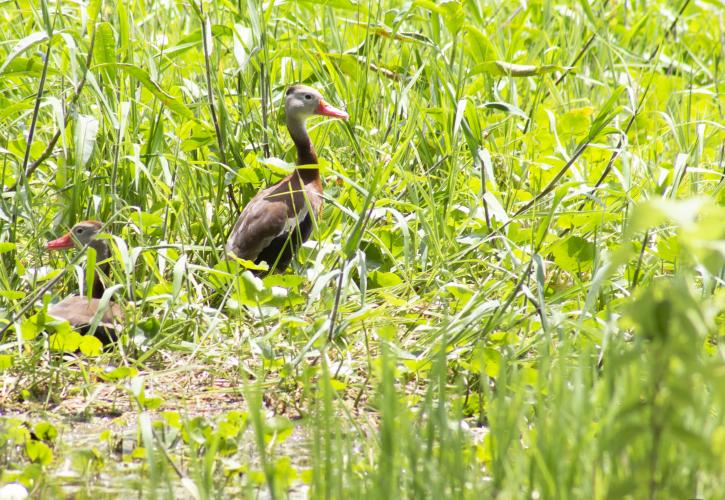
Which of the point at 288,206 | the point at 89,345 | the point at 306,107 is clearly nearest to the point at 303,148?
the point at 306,107

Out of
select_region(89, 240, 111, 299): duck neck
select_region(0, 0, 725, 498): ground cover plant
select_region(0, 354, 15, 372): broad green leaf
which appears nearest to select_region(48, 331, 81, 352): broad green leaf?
select_region(0, 0, 725, 498): ground cover plant

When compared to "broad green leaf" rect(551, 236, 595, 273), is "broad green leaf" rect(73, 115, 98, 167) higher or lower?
higher

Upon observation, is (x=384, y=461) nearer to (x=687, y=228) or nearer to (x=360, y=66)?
(x=687, y=228)

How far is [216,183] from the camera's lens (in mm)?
4703

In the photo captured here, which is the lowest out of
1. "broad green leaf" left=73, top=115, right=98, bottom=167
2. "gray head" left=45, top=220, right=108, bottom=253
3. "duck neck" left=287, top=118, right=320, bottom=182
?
"gray head" left=45, top=220, right=108, bottom=253

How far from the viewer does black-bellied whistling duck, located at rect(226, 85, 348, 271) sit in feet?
15.1

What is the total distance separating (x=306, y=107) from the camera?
481 centimetres

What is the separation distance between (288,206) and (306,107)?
409 mm

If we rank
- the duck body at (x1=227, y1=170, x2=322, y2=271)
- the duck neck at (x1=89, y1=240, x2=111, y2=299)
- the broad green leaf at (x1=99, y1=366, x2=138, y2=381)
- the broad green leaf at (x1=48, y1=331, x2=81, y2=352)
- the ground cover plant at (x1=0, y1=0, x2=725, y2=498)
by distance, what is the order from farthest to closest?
1. the duck body at (x1=227, y1=170, x2=322, y2=271)
2. the duck neck at (x1=89, y1=240, x2=111, y2=299)
3. the broad green leaf at (x1=48, y1=331, x2=81, y2=352)
4. the broad green leaf at (x1=99, y1=366, x2=138, y2=381)
5. the ground cover plant at (x1=0, y1=0, x2=725, y2=498)

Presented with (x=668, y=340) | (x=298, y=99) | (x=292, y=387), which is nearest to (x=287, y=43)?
(x=298, y=99)

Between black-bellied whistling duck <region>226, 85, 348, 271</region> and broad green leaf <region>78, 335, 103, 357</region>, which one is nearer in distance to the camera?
broad green leaf <region>78, 335, 103, 357</region>

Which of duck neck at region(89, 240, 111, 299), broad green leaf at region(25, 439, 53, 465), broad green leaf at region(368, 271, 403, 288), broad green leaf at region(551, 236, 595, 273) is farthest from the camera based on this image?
duck neck at region(89, 240, 111, 299)

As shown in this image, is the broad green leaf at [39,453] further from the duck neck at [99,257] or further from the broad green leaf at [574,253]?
the broad green leaf at [574,253]

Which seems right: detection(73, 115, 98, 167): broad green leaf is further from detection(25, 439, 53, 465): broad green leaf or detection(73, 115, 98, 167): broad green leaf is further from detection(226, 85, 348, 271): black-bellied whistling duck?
detection(25, 439, 53, 465): broad green leaf
